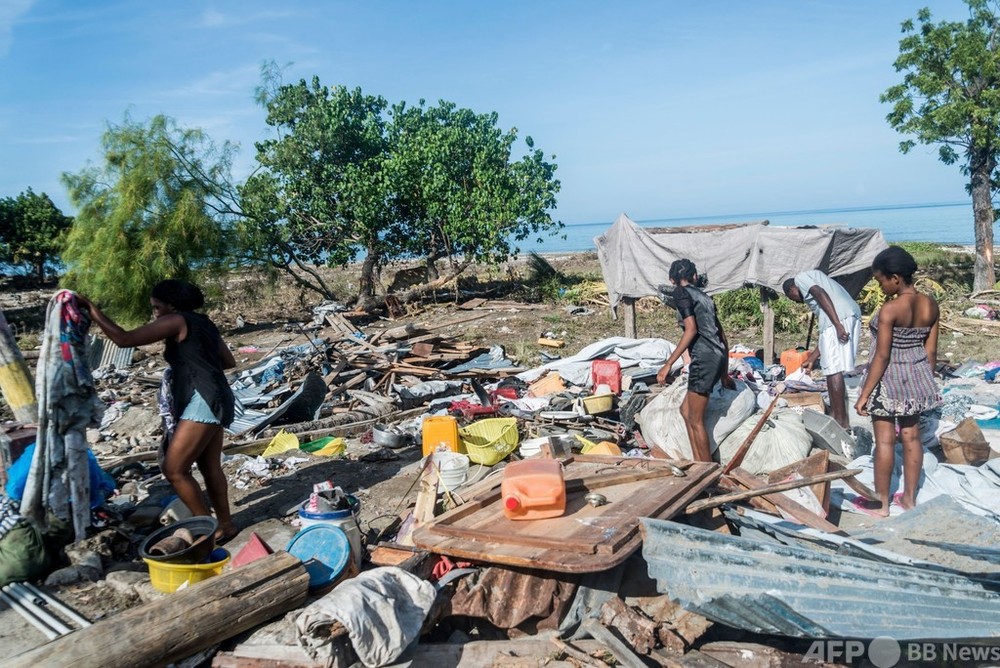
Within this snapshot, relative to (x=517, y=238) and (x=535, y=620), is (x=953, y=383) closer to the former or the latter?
(x=535, y=620)

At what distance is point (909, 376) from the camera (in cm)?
467

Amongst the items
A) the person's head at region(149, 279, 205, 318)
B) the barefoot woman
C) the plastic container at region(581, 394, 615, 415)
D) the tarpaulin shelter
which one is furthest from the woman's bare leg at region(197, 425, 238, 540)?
the tarpaulin shelter

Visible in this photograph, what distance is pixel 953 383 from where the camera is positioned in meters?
7.74

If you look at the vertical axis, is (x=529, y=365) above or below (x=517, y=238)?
below

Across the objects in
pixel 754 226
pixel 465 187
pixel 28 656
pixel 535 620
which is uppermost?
pixel 465 187

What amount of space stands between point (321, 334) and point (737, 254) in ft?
26.0

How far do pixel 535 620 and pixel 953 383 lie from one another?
6410 millimetres

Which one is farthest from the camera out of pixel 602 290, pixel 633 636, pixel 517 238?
pixel 517 238

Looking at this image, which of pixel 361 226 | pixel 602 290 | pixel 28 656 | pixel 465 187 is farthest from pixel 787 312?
pixel 28 656

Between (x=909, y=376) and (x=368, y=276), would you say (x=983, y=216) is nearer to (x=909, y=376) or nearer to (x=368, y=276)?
(x=909, y=376)

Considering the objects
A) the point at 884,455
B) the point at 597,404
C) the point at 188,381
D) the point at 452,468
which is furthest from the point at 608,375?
the point at 188,381

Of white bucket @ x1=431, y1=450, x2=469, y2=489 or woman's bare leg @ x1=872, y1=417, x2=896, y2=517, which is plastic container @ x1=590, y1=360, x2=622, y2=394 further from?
woman's bare leg @ x1=872, y1=417, x2=896, y2=517

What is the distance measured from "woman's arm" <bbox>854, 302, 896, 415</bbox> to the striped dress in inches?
2.2

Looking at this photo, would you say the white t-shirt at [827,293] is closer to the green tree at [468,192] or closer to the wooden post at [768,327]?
the wooden post at [768,327]
